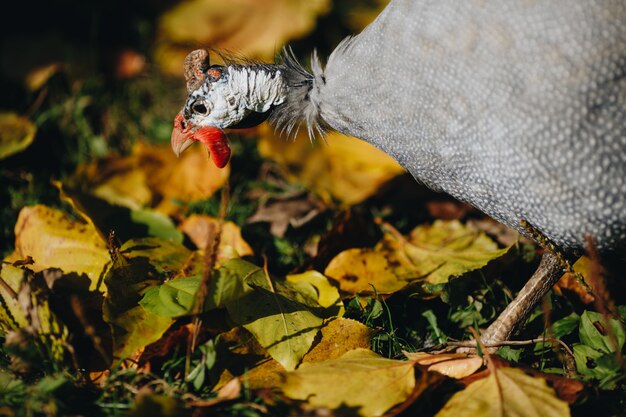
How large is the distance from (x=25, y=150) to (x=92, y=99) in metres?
0.55

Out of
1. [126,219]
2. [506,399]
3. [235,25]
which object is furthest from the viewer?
[235,25]

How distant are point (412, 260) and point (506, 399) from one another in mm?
845

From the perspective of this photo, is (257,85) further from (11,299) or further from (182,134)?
(11,299)

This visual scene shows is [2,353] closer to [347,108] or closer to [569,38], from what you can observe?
[347,108]

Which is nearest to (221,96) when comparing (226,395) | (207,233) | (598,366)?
(207,233)

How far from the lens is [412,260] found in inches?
91.9

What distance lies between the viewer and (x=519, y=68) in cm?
160

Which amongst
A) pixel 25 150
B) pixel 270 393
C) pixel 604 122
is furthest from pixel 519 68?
pixel 25 150

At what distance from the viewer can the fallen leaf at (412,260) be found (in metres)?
2.13

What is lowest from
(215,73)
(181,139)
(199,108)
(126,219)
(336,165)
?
(126,219)

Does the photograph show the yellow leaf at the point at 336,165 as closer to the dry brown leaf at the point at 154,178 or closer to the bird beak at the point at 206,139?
the dry brown leaf at the point at 154,178

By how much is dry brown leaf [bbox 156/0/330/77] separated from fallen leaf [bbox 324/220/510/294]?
5.11ft

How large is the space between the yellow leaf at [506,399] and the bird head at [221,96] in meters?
1.11

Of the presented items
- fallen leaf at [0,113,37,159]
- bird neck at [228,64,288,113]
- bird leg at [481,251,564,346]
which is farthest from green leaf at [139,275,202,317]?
fallen leaf at [0,113,37,159]
